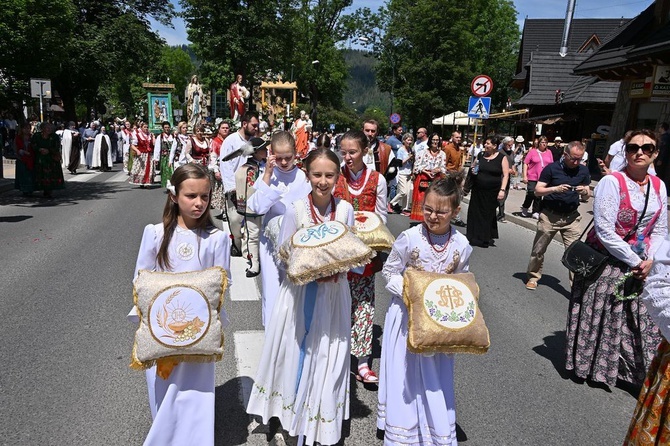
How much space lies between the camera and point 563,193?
6.50m

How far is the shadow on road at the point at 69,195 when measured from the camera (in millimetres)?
12344

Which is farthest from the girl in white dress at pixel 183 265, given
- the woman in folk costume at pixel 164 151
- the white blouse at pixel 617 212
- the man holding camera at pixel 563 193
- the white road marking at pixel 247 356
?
the woman in folk costume at pixel 164 151

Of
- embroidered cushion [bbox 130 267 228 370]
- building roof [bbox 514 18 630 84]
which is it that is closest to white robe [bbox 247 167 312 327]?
embroidered cushion [bbox 130 267 228 370]

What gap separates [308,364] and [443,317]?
0.86 m

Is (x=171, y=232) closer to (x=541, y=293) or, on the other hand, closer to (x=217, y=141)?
(x=541, y=293)

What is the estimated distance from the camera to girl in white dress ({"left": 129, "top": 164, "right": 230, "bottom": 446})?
2.77 meters

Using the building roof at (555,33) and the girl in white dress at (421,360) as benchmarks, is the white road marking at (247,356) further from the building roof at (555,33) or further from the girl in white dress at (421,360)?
the building roof at (555,33)

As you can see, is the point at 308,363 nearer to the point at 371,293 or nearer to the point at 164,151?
the point at 371,293

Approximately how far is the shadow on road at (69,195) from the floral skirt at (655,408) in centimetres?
1254

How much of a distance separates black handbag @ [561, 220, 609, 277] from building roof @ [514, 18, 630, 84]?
45204 mm

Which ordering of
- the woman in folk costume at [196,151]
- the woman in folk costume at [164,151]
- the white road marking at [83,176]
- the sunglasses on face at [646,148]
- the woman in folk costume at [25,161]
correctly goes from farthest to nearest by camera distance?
1. the white road marking at [83,176]
2. the woman in folk costume at [164,151]
3. the woman in folk costume at [25,161]
4. the woman in folk costume at [196,151]
5. the sunglasses on face at [646,148]

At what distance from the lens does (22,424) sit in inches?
132

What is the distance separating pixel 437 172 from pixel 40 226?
302 inches

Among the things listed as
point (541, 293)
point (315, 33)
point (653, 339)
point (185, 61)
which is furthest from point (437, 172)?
point (185, 61)
